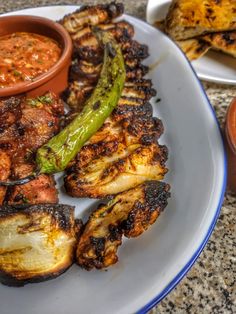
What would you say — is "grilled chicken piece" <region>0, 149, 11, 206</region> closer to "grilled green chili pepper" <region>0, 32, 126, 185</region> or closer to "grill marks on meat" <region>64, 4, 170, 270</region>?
"grilled green chili pepper" <region>0, 32, 126, 185</region>

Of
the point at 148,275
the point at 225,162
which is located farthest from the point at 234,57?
the point at 148,275

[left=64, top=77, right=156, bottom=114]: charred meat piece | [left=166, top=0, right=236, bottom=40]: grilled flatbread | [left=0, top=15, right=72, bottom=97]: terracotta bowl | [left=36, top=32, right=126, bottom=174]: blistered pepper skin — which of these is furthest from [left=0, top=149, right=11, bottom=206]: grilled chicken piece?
[left=166, top=0, right=236, bottom=40]: grilled flatbread

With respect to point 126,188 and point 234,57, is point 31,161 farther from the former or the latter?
point 234,57

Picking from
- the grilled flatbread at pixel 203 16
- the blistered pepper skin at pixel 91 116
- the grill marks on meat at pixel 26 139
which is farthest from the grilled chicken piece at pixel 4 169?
the grilled flatbread at pixel 203 16

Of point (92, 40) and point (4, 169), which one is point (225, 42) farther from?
point (4, 169)

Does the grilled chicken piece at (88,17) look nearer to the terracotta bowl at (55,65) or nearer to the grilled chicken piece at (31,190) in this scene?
the terracotta bowl at (55,65)
